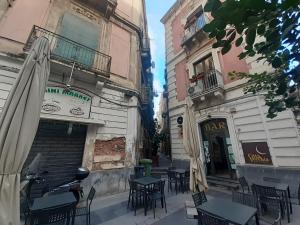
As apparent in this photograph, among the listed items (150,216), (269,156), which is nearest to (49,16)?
(150,216)

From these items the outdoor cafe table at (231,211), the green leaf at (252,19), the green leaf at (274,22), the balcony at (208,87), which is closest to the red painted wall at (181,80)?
the balcony at (208,87)

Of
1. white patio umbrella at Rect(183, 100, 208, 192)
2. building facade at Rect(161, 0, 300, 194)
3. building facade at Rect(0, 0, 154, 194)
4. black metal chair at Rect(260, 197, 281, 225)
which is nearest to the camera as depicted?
black metal chair at Rect(260, 197, 281, 225)

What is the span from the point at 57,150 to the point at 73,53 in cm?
427

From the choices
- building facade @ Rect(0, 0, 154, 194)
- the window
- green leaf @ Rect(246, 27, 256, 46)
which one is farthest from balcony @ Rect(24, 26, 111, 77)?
green leaf @ Rect(246, 27, 256, 46)

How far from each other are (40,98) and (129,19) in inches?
387

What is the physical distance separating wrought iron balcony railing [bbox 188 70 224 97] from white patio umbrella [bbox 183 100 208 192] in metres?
3.38

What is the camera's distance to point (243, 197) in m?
3.79

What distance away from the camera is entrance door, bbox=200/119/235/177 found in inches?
368

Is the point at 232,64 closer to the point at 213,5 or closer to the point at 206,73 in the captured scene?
the point at 206,73

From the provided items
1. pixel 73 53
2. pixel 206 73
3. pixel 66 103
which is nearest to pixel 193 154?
pixel 66 103

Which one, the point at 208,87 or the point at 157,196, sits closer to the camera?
the point at 157,196

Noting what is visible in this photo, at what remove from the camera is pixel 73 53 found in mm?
7594

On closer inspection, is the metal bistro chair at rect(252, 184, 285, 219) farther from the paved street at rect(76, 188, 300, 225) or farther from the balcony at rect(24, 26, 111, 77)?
the balcony at rect(24, 26, 111, 77)

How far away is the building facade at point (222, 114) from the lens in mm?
6941
